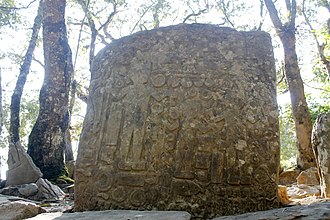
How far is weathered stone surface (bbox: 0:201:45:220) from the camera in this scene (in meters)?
2.60

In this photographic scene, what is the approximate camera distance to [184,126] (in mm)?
2838

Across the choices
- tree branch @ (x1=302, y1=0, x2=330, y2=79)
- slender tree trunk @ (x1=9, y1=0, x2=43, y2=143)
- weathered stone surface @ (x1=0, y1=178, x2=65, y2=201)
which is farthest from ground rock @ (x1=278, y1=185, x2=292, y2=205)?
tree branch @ (x1=302, y1=0, x2=330, y2=79)

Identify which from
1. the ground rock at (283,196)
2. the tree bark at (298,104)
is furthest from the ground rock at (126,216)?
the tree bark at (298,104)

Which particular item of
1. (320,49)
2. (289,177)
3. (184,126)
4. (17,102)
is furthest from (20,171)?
(320,49)

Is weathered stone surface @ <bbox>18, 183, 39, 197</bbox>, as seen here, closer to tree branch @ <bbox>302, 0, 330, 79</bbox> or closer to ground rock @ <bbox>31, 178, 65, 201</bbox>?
ground rock @ <bbox>31, 178, 65, 201</bbox>

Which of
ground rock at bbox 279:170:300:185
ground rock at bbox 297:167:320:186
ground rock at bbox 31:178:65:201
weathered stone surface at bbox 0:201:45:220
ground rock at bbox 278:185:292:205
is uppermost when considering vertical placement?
weathered stone surface at bbox 0:201:45:220

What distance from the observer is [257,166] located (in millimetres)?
2814

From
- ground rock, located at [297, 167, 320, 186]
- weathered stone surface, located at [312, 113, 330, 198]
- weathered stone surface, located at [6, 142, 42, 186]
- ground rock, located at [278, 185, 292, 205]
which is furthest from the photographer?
ground rock, located at [297, 167, 320, 186]

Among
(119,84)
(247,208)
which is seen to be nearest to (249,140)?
(247,208)

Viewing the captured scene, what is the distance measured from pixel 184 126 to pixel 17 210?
1299 millimetres

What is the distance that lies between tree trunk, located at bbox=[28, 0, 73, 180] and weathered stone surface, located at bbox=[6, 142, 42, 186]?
1.05m

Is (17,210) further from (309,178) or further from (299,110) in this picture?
(299,110)

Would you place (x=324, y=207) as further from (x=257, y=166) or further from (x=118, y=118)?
(x=118, y=118)

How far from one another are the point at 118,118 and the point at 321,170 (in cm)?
185
